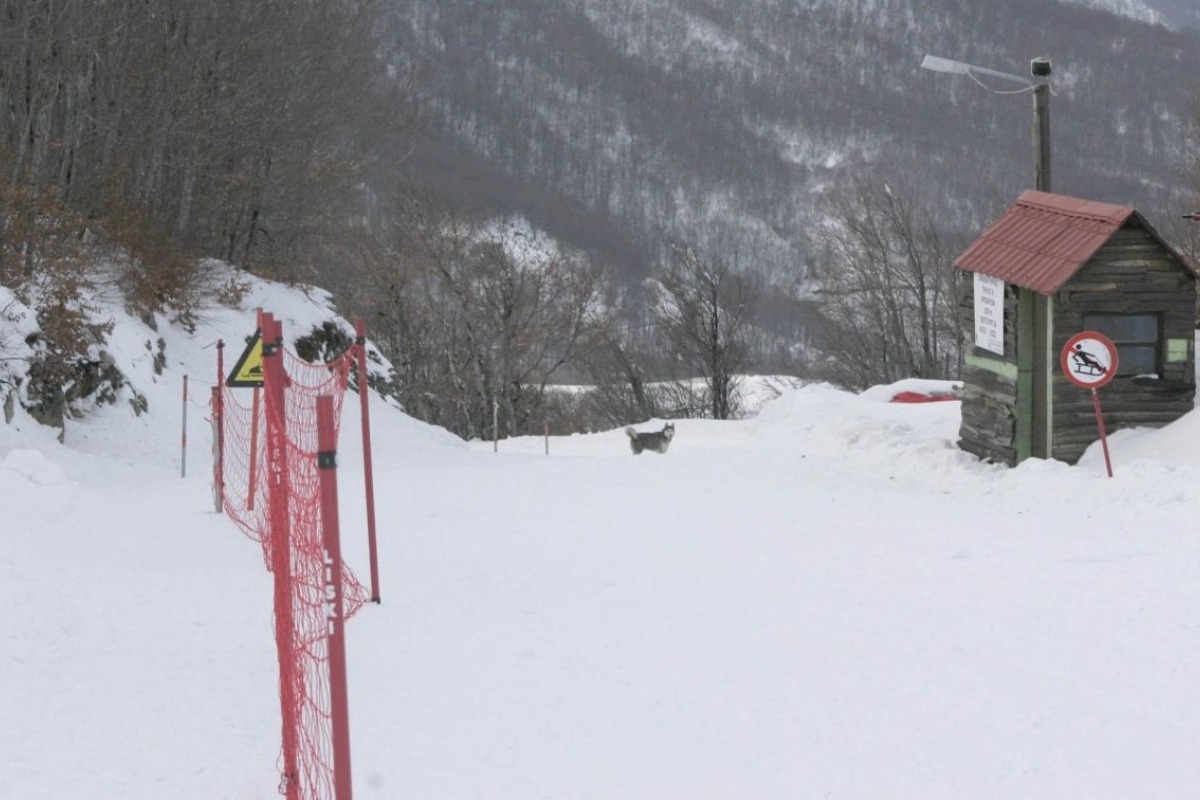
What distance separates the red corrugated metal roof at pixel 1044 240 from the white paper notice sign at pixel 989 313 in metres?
0.18

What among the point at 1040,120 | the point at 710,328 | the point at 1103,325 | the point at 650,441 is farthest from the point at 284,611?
the point at 710,328

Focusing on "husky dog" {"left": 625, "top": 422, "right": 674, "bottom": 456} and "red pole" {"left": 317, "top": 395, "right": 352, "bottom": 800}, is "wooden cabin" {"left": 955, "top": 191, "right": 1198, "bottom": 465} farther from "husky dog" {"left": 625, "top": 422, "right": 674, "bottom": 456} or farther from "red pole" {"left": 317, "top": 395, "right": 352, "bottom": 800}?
"red pole" {"left": 317, "top": 395, "right": 352, "bottom": 800}

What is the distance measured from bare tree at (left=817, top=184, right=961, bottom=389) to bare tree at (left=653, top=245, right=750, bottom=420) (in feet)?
15.8

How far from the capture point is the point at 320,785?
20.8 feet

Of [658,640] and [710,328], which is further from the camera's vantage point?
[710,328]

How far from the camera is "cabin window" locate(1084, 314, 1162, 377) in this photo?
16.0 m

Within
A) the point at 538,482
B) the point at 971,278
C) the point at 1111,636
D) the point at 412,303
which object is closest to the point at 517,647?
the point at 1111,636

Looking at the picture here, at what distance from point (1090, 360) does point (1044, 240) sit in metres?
2.41

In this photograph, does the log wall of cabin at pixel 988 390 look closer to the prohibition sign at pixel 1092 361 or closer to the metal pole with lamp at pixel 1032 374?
the metal pole with lamp at pixel 1032 374

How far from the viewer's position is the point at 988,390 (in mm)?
17625

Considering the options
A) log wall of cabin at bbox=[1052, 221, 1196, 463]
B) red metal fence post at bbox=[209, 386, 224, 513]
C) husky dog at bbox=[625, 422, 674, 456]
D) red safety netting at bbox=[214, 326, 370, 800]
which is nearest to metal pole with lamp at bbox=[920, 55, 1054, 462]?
log wall of cabin at bbox=[1052, 221, 1196, 463]

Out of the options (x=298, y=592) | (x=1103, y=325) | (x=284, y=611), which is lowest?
(x=298, y=592)

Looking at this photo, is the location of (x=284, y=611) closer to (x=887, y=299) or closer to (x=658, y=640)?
(x=658, y=640)

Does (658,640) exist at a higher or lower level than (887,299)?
lower
